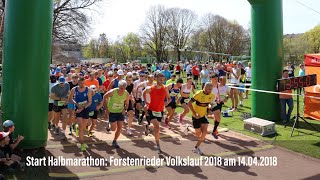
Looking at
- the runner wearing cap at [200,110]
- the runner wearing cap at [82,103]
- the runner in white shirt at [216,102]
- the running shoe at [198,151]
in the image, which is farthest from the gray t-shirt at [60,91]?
the runner in white shirt at [216,102]

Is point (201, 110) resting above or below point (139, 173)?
above

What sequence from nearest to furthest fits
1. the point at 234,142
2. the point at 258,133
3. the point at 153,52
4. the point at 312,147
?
the point at 312,147 < the point at 234,142 < the point at 258,133 < the point at 153,52

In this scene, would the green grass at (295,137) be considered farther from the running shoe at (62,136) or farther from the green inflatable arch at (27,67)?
the green inflatable arch at (27,67)

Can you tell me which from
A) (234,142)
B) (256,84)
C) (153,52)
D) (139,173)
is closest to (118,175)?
(139,173)

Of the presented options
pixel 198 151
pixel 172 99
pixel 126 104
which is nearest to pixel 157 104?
pixel 126 104

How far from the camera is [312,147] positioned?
26.5 ft

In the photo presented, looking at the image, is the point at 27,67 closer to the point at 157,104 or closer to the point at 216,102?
the point at 157,104

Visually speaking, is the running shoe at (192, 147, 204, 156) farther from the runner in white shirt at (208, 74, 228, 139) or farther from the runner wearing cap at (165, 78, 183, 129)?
the runner wearing cap at (165, 78, 183, 129)

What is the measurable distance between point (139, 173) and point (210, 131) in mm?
4068

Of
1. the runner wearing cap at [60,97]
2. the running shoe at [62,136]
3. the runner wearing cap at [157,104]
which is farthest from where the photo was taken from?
the runner wearing cap at [60,97]

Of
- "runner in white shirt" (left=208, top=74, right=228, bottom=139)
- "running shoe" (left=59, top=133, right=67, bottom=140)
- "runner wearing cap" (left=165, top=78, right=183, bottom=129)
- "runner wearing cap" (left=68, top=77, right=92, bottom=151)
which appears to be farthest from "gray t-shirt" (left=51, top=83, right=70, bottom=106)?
"runner in white shirt" (left=208, top=74, right=228, bottom=139)

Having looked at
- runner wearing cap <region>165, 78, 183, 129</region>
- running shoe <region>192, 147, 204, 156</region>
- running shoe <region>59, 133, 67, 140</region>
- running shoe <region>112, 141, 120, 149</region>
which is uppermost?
runner wearing cap <region>165, 78, 183, 129</region>

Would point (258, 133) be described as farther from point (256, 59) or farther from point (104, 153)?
point (104, 153)

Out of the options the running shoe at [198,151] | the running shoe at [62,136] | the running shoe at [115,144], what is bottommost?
the running shoe at [198,151]
